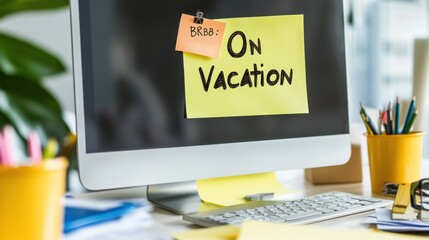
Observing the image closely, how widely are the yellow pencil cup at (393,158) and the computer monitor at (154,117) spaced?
4.0 inches

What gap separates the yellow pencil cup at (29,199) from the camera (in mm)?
478

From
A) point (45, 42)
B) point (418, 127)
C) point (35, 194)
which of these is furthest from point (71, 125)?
point (35, 194)

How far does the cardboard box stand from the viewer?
1.03 m

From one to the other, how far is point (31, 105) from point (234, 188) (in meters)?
0.65

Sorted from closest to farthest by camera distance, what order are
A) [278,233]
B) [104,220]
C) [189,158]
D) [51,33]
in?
[278,233] → [104,220] → [189,158] → [51,33]

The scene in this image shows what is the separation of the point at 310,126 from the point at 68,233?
451mm

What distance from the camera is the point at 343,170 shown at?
1.03 meters

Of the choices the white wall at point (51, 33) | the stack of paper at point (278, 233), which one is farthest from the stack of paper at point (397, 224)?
the white wall at point (51, 33)

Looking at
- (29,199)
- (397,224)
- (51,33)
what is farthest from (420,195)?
(51,33)

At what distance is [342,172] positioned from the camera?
1.03 metres

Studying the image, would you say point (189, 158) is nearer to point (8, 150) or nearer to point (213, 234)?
point (213, 234)

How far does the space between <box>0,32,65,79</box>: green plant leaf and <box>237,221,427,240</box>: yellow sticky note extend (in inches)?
33.6

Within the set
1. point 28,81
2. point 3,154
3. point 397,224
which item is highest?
point 28,81

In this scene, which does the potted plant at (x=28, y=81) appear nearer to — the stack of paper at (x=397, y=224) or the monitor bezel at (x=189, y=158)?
the monitor bezel at (x=189, y=158)
